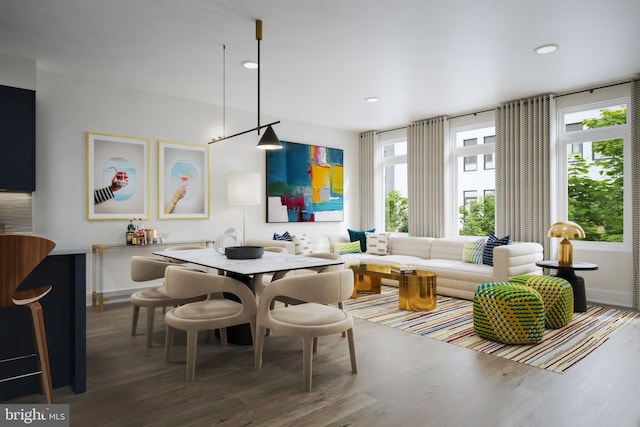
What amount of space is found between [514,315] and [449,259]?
2610mm

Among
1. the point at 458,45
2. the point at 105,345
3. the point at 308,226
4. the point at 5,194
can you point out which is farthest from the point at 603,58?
the point at 5,194

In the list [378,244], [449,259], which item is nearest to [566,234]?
[449,259]

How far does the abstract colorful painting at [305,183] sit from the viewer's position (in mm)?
6488

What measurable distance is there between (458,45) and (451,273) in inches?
109

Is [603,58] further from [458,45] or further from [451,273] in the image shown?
[451,273]

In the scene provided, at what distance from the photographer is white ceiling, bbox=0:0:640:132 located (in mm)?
3076

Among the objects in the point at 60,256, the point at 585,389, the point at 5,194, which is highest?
the point at 5,194

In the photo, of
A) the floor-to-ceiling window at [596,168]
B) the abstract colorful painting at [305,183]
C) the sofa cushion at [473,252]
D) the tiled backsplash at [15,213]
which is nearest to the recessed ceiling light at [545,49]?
the floor-to-ceiling window at [596,168]

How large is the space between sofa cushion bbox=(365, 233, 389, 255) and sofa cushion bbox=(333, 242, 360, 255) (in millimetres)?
204

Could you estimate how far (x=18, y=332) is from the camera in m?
2.36

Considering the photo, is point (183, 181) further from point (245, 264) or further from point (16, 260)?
point (16, 260)

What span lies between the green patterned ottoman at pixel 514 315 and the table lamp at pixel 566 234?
132 cm

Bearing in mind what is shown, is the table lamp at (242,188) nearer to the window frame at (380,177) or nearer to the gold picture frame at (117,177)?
the gold picture frame at (117,177)

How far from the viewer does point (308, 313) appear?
271 centimetres
